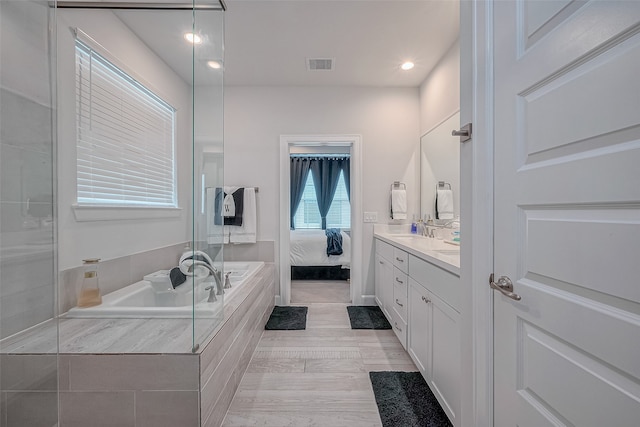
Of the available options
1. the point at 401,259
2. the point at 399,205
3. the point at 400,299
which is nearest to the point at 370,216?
the point at 399,205

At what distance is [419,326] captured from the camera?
68.6 inches

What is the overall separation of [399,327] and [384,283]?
0.58m

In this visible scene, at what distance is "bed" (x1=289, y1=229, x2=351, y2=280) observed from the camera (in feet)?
13.8

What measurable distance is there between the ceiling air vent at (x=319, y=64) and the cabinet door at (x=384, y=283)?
2014 mm

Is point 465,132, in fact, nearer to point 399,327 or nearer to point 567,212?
point 567,212

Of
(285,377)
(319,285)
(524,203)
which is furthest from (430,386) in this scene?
(319,285)

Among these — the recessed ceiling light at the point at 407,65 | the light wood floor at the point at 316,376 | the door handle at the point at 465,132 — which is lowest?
the light wood floor at the point at 316,376

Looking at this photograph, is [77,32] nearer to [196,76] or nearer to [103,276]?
[196,76]

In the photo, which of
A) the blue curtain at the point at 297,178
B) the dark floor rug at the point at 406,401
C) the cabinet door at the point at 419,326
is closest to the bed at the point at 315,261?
the blue curtain at the point at 297,178

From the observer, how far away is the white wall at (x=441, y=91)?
2.28 metres

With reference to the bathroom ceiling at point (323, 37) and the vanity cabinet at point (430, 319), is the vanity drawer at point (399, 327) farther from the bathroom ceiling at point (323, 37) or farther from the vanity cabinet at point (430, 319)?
the bathroom ceiling at point (323, 37)

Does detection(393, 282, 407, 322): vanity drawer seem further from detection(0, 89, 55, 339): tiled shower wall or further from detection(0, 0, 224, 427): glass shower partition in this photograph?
detection(0, 89, 55, 339): tiled shower wall

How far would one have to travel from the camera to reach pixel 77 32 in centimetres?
162

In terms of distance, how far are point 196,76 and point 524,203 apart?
1.58 meters
